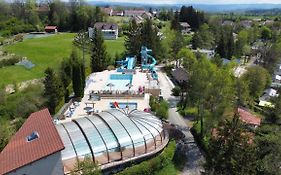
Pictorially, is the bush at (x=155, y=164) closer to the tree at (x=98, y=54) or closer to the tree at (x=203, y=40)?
→ the tree at (x=98, y=54)

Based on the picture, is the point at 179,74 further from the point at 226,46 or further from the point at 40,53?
the point at 40,53

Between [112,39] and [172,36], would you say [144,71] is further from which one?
[112,39]

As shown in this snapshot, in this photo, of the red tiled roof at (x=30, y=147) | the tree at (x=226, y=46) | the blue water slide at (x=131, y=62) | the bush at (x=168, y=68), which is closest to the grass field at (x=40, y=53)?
the blue water slide at (x=131, y=62)

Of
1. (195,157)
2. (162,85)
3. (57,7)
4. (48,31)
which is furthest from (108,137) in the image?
(57,7)

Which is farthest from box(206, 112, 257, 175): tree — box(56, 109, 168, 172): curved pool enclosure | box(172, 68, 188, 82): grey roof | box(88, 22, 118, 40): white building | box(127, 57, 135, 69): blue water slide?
box(88, 22, 118, 40): white building

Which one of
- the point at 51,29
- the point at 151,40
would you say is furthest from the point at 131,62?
the point at 51,29

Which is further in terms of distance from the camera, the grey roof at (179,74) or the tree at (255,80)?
the grey roof at (179,74)
